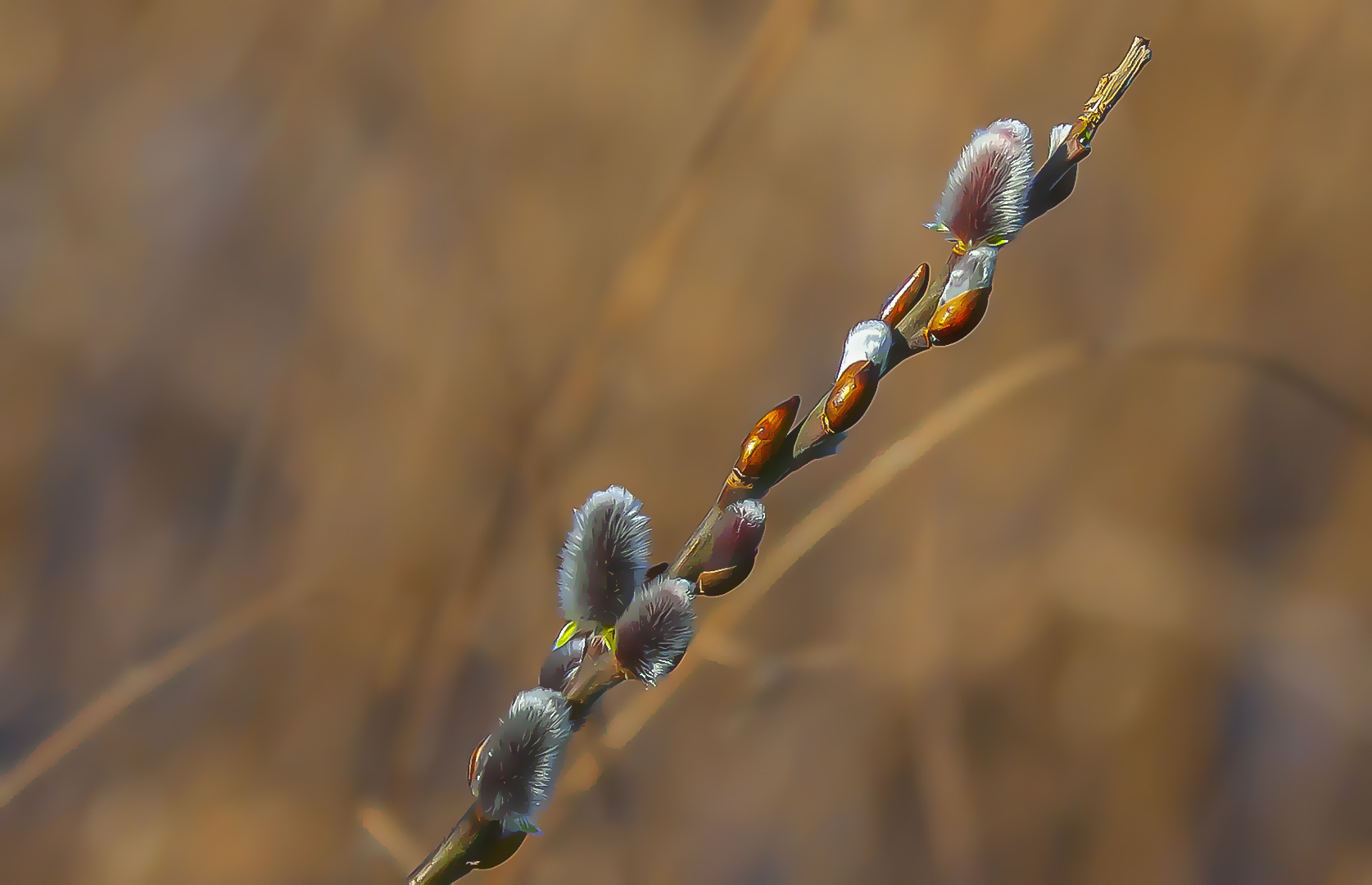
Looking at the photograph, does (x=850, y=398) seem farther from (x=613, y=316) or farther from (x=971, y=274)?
(x=613, y=316)

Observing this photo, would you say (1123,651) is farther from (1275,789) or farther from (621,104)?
(621,104)

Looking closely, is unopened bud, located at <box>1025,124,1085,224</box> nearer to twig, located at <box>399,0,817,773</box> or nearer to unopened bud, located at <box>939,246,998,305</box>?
unopened bud, located at <box>939,246,998,305</box>

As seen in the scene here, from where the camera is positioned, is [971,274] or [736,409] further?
[736,409]

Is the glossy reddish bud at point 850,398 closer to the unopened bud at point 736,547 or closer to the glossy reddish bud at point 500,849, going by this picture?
the unopened bud at point 736,547

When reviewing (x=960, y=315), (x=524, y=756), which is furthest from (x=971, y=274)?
(x=524, y=756)

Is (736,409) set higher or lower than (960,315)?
higher

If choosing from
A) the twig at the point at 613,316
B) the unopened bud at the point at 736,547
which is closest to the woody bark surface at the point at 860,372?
the unopened bud at the point at 736,547

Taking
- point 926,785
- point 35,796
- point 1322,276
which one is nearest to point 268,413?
point 35,796

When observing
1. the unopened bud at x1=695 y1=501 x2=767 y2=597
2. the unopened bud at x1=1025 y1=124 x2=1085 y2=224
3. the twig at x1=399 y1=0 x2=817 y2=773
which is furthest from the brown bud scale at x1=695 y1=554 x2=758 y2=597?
the twig at x1=399 y1=0 x2=817 y2=773
